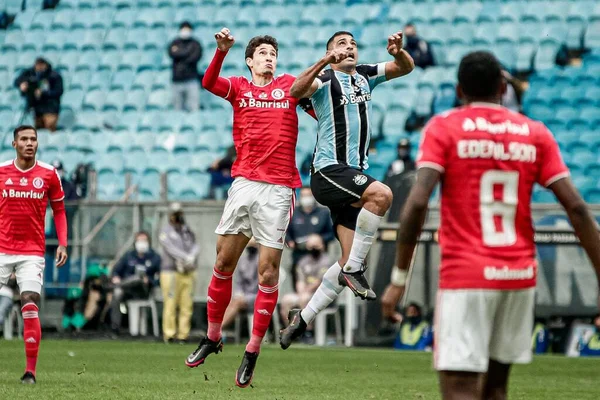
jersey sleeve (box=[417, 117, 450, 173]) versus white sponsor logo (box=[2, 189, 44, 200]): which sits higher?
jersey sleeve (box=[417, 117, 450, 173])

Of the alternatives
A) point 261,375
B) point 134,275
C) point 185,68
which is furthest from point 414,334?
point 185,68

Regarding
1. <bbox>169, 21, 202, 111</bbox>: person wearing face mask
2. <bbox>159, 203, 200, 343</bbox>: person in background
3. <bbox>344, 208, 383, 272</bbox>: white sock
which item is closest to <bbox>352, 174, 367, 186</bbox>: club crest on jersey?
<bbox>344, 208, 383, 272</bbox>: white sock

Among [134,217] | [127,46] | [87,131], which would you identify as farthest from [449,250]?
[127,46]

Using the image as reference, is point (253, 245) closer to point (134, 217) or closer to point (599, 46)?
point (134, 217)

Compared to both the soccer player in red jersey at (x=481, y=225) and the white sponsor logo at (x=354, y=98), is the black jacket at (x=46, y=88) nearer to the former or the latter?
the white sponsor logo at (x=354, y=98)

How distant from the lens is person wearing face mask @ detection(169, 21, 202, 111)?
2212 centimetres

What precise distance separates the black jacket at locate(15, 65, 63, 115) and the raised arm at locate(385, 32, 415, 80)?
1418cm

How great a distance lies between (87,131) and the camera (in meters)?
23.0

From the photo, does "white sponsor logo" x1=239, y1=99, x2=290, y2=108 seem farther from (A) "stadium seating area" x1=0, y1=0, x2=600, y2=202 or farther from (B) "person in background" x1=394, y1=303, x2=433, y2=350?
(A) "stadium seating area" x1=0, y1=0, x2=600, y2=202

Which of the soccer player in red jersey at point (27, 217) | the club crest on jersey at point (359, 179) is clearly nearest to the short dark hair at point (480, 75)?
the club crest on jersey at point (359, 179)

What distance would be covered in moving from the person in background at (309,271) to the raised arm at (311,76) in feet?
25.8

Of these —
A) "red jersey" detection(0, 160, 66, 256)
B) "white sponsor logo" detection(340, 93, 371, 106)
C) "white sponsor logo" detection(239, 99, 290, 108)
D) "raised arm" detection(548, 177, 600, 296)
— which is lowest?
"red jersey" detection(0, 160, 66, 256)

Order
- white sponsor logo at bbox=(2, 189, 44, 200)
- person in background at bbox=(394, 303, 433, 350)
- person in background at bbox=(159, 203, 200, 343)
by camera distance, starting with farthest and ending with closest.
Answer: person in background at bbox=(159, 203, 200, 343) → person in background at bbox=(394, 303, 433, 350) → white sponsor logo at bbox=(2, 189, 44, 200)

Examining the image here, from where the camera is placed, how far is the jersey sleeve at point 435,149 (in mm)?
5156
